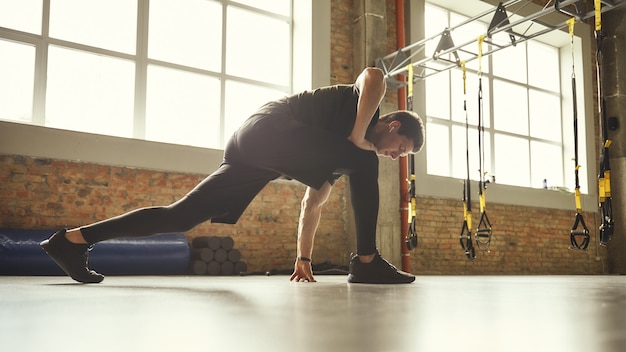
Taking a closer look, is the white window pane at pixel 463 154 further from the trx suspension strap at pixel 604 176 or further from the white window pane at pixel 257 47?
the trx suspension strap at pixel 604 176

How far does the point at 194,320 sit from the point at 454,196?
7414 mm

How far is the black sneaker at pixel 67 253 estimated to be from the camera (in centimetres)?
260

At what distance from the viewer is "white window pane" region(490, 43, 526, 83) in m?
9.49

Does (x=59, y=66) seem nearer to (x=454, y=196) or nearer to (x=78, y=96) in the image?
(x=78, y=96)

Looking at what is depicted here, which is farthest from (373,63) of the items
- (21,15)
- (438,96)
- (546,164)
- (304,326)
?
(304,326)

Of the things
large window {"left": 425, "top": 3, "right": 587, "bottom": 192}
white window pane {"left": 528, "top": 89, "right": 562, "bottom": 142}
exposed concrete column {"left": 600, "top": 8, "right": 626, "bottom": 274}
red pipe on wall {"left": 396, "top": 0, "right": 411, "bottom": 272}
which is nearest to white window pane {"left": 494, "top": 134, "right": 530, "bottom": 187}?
large window {"left": 425, "top": 3, "right": 587, "bottom": 192}

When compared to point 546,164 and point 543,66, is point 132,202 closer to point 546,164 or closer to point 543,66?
point 546,164

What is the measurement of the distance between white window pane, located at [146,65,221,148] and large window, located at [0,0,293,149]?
0.04 feet

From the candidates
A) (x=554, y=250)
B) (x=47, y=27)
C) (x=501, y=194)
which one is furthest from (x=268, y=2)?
(x=554, y=250)

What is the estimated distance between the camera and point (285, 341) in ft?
2.97

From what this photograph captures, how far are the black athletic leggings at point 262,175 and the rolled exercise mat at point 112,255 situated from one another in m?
2.44

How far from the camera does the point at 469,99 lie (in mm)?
9117

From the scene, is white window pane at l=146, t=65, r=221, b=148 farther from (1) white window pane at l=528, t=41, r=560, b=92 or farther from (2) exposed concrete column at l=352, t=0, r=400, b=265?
(1) white window pane at l=528, t=41, r=560, b=92

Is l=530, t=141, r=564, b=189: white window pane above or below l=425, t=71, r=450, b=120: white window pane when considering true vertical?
below
